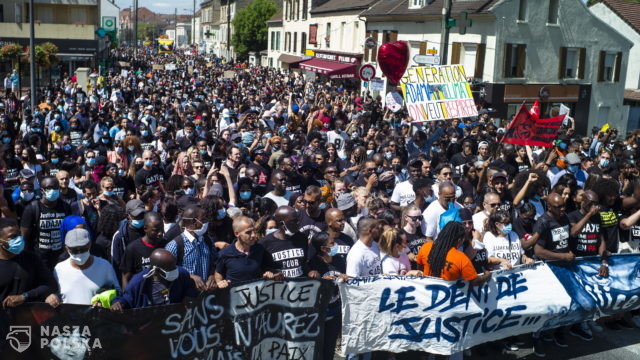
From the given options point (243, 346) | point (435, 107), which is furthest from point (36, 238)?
point (435, 107)

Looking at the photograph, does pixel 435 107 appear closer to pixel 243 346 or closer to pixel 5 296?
pixel 243 346


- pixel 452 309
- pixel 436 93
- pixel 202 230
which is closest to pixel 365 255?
pixel 452 309

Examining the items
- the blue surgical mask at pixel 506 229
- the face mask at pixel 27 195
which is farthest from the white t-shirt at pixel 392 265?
the face mask at pixel 27 195

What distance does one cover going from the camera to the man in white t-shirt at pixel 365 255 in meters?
5.99

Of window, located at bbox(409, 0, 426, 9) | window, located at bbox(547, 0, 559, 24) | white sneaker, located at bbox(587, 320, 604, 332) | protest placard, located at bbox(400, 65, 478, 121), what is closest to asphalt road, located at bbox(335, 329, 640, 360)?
white sneaker, located at bbox(587, 320, 604, 332)

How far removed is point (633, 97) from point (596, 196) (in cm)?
2922

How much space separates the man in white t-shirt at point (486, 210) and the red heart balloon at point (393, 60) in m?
9.54

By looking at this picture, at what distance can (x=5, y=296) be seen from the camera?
16.6ft

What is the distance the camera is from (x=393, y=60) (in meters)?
16.7

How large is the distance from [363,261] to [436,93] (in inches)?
330

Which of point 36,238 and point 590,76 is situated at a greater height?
point 590,76

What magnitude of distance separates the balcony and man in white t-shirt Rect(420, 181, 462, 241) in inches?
1665

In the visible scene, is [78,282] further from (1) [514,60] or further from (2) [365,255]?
(1) [514,60]

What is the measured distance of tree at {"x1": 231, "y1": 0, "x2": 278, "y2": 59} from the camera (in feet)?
217
